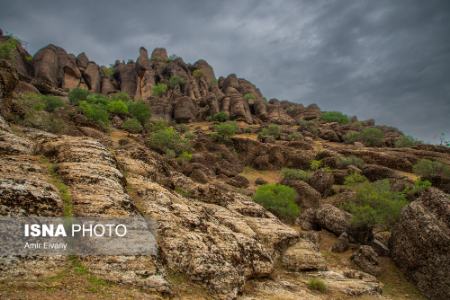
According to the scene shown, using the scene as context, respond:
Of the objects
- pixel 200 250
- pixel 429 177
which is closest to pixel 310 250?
pixel 200 250

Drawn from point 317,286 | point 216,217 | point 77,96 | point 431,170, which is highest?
point 77,96

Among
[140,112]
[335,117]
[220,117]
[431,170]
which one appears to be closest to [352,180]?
[431,170]

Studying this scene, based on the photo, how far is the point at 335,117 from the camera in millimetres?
107062

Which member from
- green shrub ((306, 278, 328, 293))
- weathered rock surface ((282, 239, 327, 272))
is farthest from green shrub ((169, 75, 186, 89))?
green shrub ((306, 278, 328, 293))

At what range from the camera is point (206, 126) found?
83.9m

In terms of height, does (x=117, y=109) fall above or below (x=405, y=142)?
above

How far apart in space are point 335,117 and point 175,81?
5521 cm

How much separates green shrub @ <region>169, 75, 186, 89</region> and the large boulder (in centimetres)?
9104

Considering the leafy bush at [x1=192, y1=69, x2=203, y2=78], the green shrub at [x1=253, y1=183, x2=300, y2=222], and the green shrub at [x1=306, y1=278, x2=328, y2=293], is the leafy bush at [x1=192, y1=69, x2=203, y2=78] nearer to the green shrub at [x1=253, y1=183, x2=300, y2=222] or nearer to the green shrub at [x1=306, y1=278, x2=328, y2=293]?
the green shrub at [x1=253, y1=183, x2=300, y2=222]

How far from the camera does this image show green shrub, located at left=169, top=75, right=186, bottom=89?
359ft

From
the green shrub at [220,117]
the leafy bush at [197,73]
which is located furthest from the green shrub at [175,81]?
the green shrub at [220,117]

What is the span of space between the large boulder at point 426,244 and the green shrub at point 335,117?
8058 centimetres

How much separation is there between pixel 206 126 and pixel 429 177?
51423 millimetres

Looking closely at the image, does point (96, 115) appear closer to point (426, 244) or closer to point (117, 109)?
point (117, 109)
